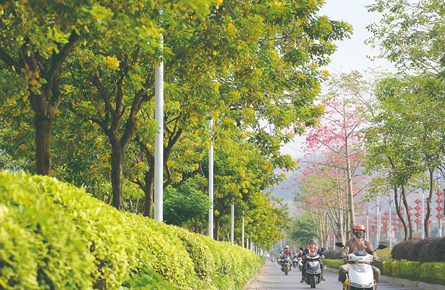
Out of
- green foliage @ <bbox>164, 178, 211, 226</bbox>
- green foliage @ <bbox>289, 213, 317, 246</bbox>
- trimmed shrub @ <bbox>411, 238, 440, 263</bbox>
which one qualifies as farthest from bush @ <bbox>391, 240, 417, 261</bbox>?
green foliage @ <bbox>289, 213, 317, 246</bbox>

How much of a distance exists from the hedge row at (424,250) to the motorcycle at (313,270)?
3276 mm

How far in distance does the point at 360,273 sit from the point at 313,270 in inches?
328

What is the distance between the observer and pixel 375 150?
2436cm

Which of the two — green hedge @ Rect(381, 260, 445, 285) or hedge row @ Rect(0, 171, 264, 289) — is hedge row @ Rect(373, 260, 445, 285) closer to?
green hedge @ Rect(381, 260, 445, 285)

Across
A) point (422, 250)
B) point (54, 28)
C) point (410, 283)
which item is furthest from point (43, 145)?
point (410, 283)

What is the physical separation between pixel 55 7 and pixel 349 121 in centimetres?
2792

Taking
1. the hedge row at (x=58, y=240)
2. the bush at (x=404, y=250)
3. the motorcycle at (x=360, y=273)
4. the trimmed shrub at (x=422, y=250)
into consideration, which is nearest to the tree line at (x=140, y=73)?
the hedge row at (x=58, y=240)

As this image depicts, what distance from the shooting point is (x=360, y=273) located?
9.38 meters

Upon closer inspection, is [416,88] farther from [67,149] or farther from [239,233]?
[239,233]

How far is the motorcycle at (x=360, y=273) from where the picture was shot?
9266mm

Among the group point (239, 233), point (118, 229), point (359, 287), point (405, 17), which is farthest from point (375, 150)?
point (239, 233)

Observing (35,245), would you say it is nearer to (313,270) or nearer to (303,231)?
(313,270)

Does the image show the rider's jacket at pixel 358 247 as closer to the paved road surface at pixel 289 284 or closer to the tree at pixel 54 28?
the tree at pixel 54 28

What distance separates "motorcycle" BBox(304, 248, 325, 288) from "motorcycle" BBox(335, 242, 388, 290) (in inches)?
304
